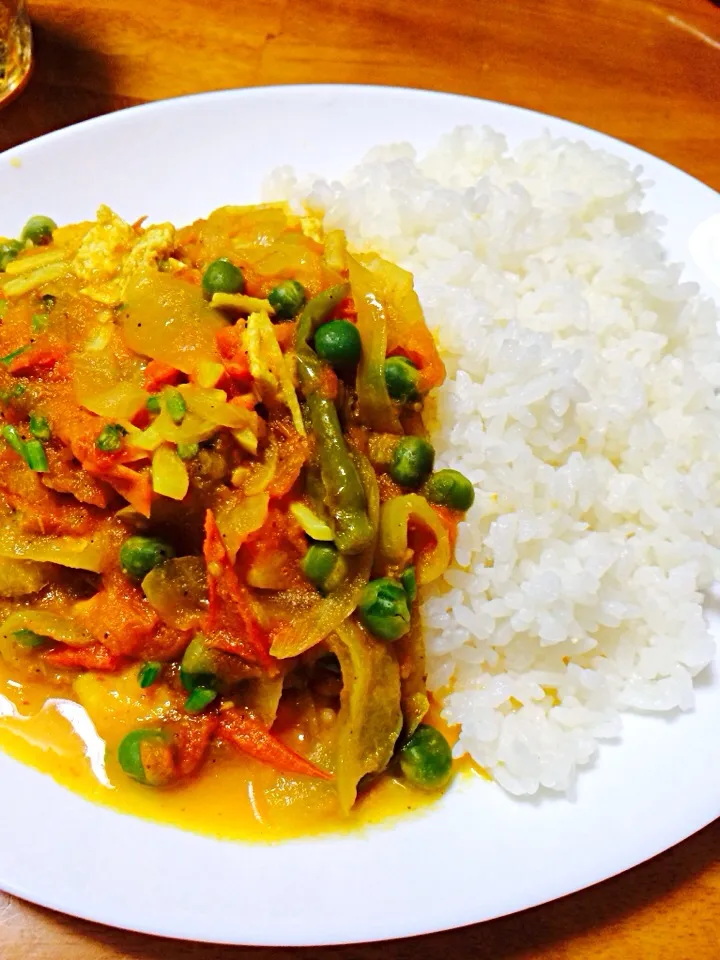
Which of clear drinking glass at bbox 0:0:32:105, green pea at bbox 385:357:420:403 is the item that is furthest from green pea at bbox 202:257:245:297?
clear drinking glass at bbox 0:0:32:105

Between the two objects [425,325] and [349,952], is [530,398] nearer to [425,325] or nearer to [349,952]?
[425,325]

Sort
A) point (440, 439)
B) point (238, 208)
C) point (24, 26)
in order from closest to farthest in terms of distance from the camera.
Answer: point (440, 439) < point (238, 208) < point (24, 26)

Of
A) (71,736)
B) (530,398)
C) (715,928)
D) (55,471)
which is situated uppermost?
(530,398)

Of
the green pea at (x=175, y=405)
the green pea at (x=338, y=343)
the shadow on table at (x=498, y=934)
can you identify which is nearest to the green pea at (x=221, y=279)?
the green pea at (x=338, y=343)

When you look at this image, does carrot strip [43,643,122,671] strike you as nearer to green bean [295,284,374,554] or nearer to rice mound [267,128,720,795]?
green bean [295,284,374,554]

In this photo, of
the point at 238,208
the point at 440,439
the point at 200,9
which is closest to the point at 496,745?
the point at 440,439
